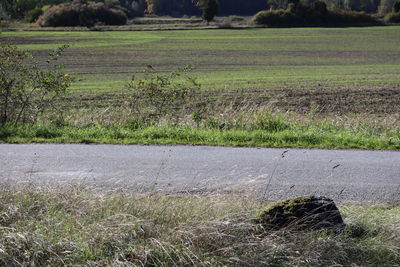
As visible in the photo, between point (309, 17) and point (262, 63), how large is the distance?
51057 millimetres

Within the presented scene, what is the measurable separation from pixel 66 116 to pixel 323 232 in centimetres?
910

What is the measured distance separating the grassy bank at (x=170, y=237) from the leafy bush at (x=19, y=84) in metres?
6.61

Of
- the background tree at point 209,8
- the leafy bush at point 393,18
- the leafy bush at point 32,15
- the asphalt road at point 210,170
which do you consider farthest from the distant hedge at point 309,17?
the asphalt road at point 210,170

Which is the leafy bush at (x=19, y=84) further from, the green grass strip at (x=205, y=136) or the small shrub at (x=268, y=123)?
the small shrub at (x=268, y=123)

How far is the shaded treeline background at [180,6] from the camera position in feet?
364

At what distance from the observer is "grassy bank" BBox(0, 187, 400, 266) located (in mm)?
5852

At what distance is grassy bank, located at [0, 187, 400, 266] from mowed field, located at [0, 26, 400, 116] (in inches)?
367

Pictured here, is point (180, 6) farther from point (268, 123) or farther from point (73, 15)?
point (268, 123)

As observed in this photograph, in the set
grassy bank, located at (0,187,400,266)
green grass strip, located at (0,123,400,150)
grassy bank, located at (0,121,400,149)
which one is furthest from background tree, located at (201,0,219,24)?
grassy bank, located at (0,187,400,266)

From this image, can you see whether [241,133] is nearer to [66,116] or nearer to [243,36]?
[66,116]

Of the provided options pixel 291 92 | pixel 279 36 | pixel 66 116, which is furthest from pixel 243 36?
pixel 66 116

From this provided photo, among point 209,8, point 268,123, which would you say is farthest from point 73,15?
point 268,123

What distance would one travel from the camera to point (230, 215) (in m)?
6.42

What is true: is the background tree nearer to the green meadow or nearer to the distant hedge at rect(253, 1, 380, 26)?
the distant hedge at rect(253, 1, 380, 26)
